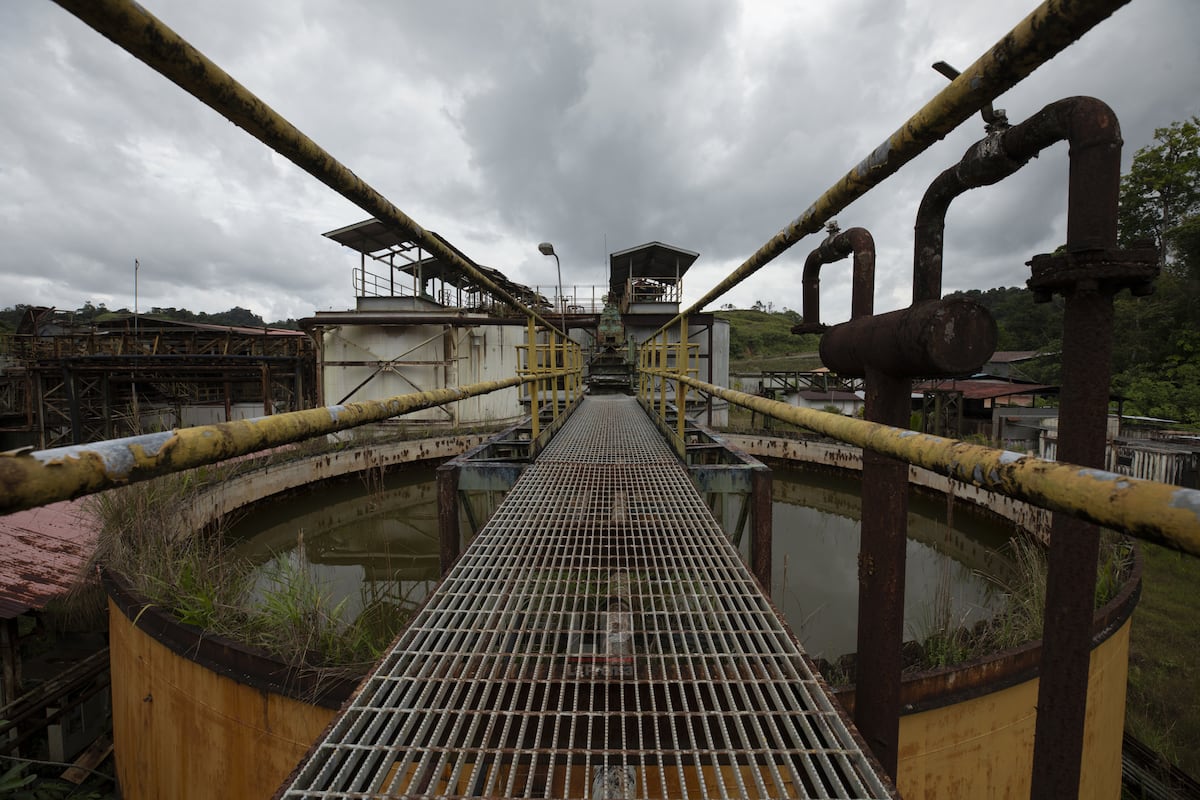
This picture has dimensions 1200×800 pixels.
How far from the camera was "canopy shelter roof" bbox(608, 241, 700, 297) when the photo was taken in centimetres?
1622

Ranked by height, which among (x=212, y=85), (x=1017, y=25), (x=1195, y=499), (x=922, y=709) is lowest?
(x=922, y=709)

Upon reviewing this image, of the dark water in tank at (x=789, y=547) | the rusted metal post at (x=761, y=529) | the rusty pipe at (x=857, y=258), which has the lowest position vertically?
the dark water in tank at (x=789, y=547)

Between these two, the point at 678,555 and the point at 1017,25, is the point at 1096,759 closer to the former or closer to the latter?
the point at 678,555

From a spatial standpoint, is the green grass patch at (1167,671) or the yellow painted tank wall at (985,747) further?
the green grass patch at (1167,671)

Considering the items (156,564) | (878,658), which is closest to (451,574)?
(878,658)

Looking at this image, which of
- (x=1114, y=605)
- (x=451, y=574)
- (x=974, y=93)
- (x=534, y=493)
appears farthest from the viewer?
(x=534, y=493)

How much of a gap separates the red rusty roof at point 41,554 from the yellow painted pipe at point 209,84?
4.14m

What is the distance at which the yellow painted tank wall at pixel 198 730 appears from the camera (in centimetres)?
241

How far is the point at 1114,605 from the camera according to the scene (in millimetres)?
2889

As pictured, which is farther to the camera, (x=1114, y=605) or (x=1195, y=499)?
(x=1114, y=605)

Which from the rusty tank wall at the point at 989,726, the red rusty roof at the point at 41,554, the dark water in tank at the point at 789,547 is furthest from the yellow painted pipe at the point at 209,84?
the dark water in tank at the point at 789,547

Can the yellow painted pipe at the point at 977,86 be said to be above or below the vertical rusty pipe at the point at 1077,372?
above

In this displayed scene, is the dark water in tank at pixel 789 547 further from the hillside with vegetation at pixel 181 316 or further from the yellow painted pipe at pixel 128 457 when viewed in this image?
the hillside with vegetation at pixel 181 316

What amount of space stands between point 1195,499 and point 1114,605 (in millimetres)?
3554
